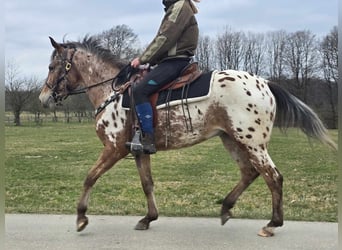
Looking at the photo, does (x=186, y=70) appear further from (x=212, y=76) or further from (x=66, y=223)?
(x=66, y=223)

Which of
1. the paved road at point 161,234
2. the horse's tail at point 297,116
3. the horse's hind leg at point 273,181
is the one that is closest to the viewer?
the paved road at point 161,234

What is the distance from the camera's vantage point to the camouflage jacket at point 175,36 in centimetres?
494

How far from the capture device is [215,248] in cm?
451

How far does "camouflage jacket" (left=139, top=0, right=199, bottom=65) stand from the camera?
4941 millimetres

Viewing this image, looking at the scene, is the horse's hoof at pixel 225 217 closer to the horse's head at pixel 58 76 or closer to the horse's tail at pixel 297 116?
the horse's tail at pixel 297 116

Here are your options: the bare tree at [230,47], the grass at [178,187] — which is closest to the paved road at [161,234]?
the grass at [178,187]

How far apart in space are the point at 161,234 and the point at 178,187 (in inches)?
157

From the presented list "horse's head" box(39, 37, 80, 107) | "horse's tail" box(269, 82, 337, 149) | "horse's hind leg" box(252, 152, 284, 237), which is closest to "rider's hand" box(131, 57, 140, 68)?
"horse's head" box(39, 37, 80, 107)

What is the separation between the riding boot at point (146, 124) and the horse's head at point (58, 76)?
4.07 ft

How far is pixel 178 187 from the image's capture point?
9000mm

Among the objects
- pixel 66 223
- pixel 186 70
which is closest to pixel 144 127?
pixel 186 70

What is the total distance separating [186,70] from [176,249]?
6.81ft

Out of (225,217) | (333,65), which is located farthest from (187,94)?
(333,65)

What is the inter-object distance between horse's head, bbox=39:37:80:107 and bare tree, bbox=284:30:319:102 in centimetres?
4222
